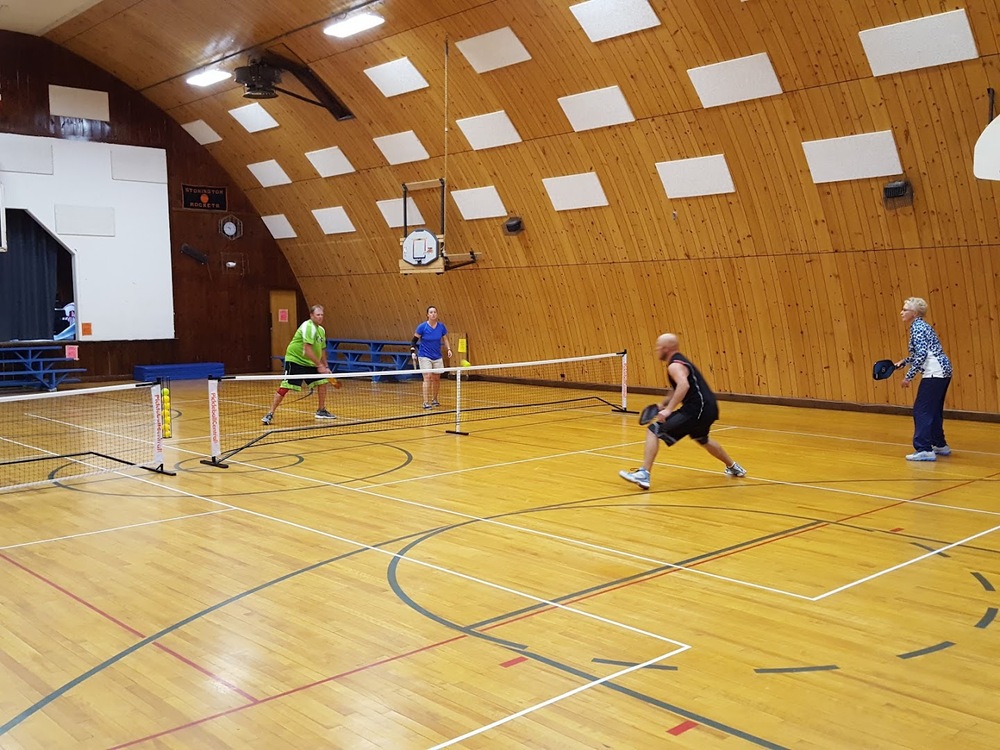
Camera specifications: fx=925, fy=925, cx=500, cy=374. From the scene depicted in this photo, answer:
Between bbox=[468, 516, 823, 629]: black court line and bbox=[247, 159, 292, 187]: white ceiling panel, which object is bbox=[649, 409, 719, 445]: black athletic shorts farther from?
bbox=[247, 159, 292, 187]: white ceiling panel

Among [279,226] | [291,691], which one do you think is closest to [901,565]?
[291,691]

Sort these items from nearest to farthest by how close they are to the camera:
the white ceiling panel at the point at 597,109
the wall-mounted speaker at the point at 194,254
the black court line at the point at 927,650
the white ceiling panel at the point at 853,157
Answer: the black court line at the point at 927,650
the white ceiling panel at the point at 853,157
the white ceiling panel at the point at 597,109
the wall-mounted speaker at the point at 194,254

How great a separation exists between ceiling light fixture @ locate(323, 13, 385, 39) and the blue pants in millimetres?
9697

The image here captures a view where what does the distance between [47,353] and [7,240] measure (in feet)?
9.01

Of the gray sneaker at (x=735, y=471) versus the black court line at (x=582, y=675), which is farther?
the gray sneaker at (x=735, y=471)

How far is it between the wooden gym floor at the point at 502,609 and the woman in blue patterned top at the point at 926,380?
854 millimetres

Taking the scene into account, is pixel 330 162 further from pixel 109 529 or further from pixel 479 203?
pixel 109 529

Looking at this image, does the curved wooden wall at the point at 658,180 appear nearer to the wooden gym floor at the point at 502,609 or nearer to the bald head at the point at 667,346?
the wooden gym floor at the point at 502,609

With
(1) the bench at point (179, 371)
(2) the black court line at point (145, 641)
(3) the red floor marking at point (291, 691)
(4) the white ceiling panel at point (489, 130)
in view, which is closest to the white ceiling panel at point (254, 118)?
(4) the white ceiling panel at point (489, 130)

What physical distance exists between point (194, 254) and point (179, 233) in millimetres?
633

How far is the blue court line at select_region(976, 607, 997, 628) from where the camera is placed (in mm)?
5360

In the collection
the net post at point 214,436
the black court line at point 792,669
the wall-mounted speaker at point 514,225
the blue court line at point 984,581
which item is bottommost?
the black court line at point 792,669

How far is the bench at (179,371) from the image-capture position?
22625mm

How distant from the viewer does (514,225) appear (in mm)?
18516
